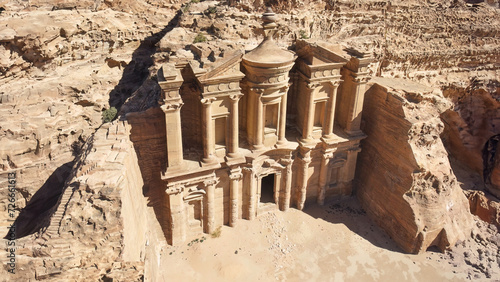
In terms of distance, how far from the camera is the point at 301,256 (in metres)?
18.3

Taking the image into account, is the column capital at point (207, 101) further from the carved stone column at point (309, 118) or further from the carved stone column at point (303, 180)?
the carved stone column at point (303, 180)

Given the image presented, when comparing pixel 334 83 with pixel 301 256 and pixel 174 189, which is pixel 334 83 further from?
pixel 174 189

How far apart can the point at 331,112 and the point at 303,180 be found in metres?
4.08

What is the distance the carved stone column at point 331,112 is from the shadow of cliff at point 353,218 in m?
4.48

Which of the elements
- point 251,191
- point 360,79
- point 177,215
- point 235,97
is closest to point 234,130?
point 235,97

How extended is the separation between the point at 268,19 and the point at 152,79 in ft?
32.2

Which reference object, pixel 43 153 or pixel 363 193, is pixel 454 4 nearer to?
pixel 363 193

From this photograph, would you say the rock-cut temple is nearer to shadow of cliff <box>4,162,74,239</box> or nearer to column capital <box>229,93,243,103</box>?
column capital <box>229,93,243,103</box>

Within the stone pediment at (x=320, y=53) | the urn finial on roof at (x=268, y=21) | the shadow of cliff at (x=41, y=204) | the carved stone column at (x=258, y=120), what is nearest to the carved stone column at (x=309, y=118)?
the stone pediment at (x=320, y=53)

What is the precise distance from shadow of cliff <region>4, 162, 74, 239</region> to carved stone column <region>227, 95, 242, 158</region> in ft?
34.2

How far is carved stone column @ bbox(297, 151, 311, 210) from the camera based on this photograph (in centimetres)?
1972

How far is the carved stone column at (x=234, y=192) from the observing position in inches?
720

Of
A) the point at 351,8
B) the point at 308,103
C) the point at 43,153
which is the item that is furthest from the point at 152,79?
the point at 351,8

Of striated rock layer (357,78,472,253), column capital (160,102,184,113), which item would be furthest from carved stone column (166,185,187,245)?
striated rock layer (357,78,472,253)
